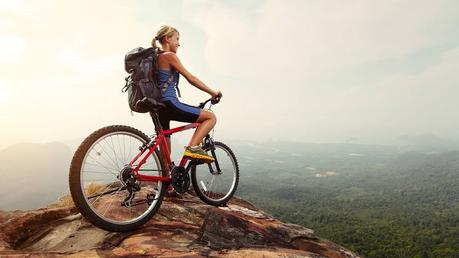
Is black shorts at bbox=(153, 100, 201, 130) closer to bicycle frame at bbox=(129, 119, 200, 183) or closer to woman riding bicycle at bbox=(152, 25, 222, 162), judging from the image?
woman riding bicycle at bbox=(152, 25, 222, 162)

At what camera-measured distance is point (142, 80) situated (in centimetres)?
516

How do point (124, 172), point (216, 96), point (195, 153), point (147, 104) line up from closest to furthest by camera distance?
point (124, 172)
point (147, 104)
point (195, 153)
point (216, 96)

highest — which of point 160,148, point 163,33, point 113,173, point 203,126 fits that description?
point 163,33

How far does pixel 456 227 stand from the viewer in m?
166

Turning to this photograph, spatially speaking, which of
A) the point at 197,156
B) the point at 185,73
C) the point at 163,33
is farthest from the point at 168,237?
the point at 163,33

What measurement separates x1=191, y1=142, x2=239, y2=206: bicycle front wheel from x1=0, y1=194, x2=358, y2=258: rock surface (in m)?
0.41

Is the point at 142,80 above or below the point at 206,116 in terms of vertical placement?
above

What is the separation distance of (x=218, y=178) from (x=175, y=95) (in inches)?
106

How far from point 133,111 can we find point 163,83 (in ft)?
2.27

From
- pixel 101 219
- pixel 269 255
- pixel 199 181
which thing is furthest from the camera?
pixel 199 181

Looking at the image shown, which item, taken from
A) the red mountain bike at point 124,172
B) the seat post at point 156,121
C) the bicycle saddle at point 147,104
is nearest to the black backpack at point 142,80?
the bicycle saddle at point 147,104

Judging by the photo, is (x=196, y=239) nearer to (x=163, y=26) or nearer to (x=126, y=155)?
(x=126, y=155)

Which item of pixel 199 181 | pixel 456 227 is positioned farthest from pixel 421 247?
pixel 199 181

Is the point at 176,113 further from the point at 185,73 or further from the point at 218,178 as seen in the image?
A: the point at 218,178
